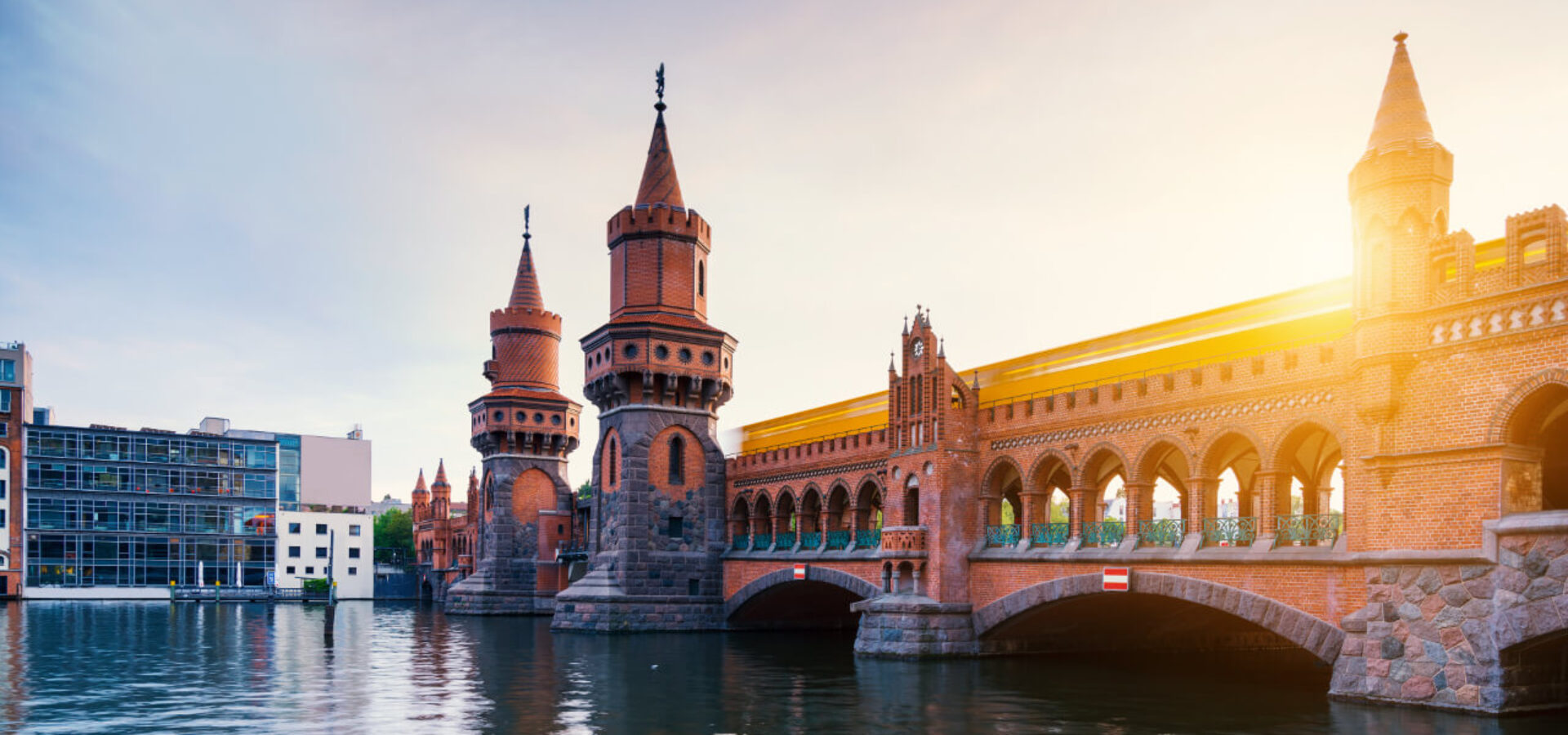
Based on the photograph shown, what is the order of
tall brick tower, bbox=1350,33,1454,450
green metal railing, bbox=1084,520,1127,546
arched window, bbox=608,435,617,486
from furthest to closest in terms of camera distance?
arched window, bbox=608,435,617,486 < green metal railing, bbox=1084,520,1127,546 < tall brick tower, bbox=1350,33,1454,450

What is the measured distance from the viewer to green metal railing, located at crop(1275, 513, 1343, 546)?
2548cm

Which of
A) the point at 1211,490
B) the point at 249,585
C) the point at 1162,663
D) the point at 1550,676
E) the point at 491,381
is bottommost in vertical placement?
the point at 249,585

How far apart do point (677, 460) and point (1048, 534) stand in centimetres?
2045

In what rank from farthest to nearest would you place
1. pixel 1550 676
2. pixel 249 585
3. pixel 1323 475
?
pixel 249 585, pixel 1323 475, pixel 1550 676

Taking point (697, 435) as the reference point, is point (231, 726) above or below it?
below

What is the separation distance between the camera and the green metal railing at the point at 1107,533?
31.2 meters

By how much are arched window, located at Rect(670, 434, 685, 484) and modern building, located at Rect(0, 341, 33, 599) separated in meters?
57.5

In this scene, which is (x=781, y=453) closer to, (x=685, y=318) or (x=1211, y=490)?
(x=685, y=318)

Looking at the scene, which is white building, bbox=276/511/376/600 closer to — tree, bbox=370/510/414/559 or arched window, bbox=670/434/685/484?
tree, bbox=370/510/414/559

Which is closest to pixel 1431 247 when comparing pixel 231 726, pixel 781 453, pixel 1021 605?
pixel 1021 605

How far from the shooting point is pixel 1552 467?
2359cm

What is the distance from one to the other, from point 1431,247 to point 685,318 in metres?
32.3

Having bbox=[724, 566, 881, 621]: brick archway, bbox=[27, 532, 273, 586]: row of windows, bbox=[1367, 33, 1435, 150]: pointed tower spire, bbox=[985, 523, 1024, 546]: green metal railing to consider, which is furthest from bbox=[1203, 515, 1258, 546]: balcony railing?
bbox=[27, 532, 273, 586]: row of windows

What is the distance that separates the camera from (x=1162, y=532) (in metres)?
29.4
